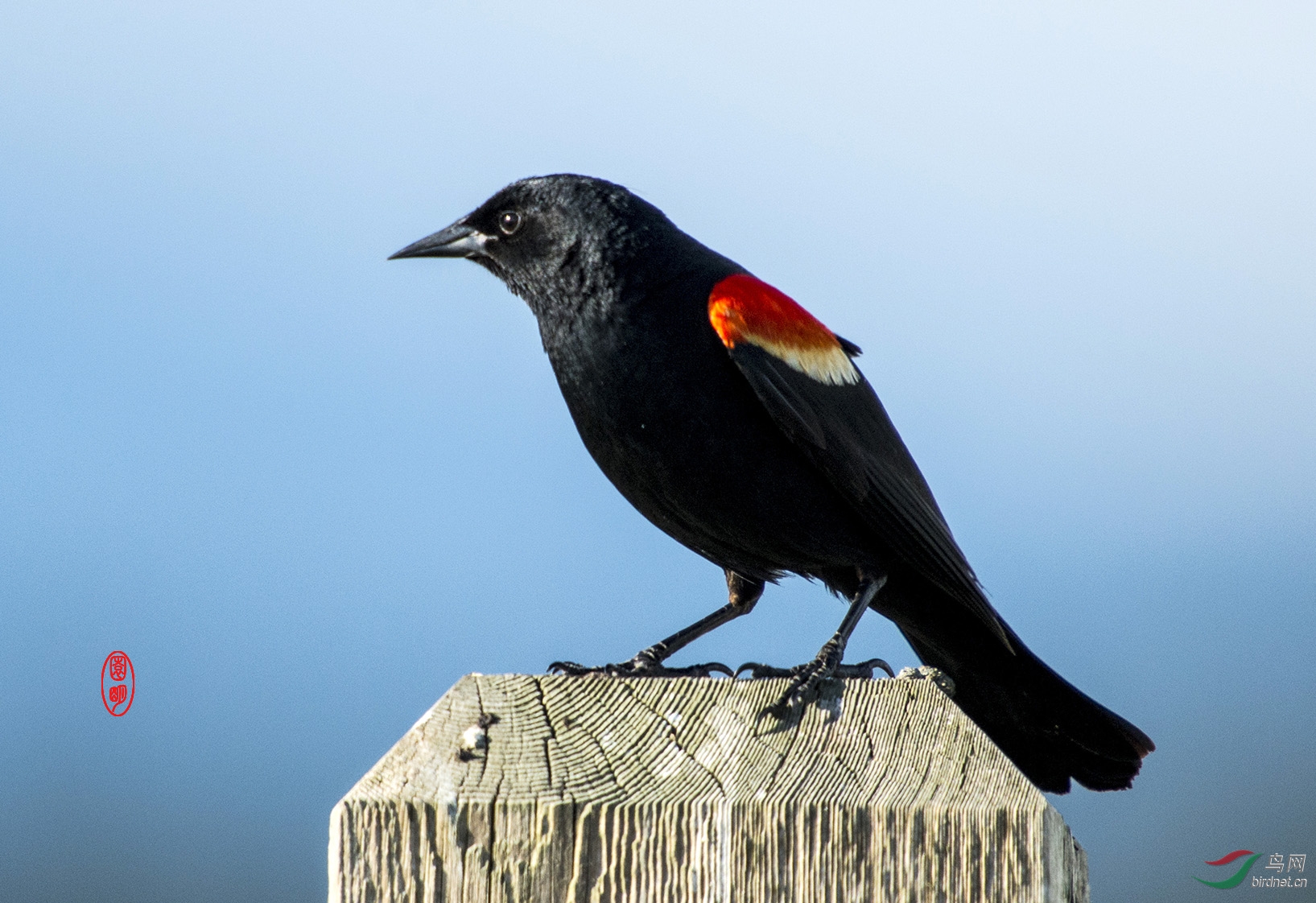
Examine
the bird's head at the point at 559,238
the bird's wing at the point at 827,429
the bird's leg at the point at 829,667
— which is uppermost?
the bird's head at the point at 559,238

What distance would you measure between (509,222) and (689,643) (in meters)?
1.47

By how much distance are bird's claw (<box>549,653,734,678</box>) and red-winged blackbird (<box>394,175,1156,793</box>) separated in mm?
11

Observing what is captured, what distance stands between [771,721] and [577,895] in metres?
0.39

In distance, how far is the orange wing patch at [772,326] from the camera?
3359mm

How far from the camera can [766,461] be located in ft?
10.9

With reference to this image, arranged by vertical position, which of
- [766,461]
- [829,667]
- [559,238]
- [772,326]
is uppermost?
[559,238]

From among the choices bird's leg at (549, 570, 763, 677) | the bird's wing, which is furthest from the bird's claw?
the bird's wing

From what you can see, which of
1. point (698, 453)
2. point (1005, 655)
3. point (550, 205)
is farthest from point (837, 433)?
point (550, 205)

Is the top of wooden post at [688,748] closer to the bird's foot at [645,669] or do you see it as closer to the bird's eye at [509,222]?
the bird's foot at [645,669]

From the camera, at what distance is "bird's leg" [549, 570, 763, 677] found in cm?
295

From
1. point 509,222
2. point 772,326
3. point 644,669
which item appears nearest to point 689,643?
point 644,669

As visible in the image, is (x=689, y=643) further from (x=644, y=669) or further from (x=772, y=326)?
(x=772, y=326)

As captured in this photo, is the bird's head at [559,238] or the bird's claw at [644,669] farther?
the bird's head at [559,238]

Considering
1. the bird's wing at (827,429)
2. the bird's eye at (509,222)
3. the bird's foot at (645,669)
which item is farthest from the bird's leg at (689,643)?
the bird's eye at (509,222)
